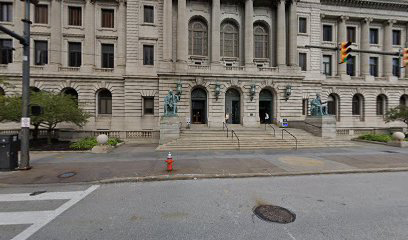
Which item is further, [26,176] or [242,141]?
[242,141]

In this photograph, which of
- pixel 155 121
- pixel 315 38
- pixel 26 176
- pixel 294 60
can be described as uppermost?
pixel 315 38

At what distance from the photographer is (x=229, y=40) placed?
26578mm

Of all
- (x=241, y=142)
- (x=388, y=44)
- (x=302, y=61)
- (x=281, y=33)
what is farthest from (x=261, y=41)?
(x=388, y=44)

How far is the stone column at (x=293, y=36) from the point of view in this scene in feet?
84.3

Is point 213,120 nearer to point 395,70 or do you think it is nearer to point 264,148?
point 264,148

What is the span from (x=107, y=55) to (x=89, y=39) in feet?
8.93

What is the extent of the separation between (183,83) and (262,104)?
11273 mm

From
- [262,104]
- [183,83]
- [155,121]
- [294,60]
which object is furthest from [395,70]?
[155,121]

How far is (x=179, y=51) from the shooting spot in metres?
23.6

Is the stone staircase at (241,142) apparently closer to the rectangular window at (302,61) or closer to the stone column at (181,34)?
the stone column at (181,34)

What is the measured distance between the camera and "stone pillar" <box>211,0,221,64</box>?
79.2 feet

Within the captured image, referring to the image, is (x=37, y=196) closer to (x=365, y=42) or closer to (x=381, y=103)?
(x=365, y=42)

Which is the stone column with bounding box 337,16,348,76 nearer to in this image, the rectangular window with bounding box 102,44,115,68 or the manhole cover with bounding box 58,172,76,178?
the rectangular window with bounding box 102,44,115,68

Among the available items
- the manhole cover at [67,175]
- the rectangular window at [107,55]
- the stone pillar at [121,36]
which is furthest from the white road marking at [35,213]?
the rectangular window at [107,55]
